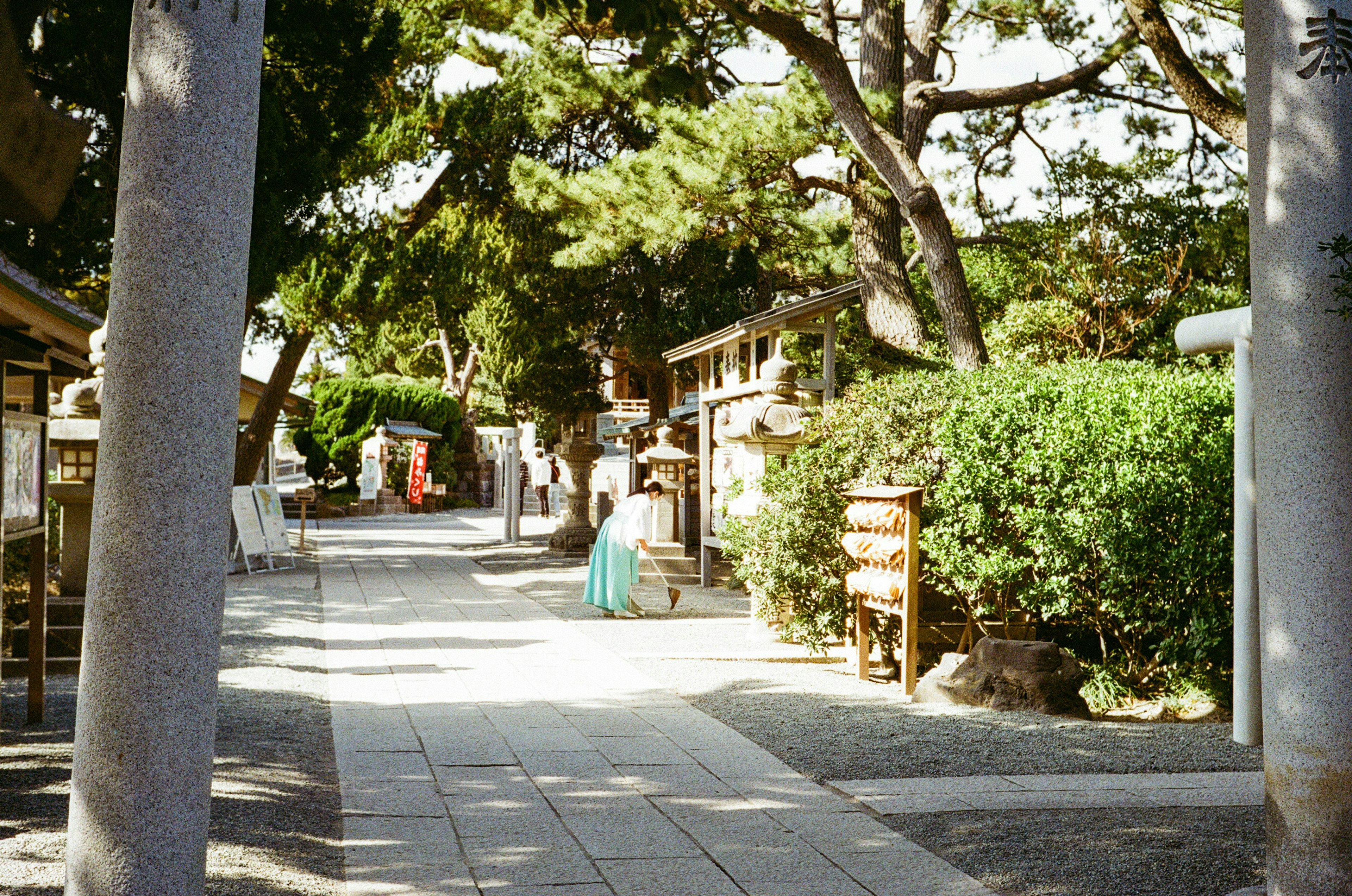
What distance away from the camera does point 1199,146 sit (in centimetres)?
1409

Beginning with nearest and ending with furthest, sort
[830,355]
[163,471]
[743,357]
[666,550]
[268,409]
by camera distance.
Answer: [163,471]
[830,355]
[743,357]
[666,550]
[268,409]

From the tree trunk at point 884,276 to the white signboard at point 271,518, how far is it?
344 inches

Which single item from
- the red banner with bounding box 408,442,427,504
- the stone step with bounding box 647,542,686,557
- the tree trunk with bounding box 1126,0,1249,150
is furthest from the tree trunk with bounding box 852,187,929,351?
the red banner with bounding box 408,442,427,504

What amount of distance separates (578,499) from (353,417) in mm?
17432

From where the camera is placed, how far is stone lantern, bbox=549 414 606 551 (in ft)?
66.1

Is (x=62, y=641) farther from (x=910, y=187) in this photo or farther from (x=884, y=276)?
(x=884, y=276)

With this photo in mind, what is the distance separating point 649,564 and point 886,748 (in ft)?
32.0

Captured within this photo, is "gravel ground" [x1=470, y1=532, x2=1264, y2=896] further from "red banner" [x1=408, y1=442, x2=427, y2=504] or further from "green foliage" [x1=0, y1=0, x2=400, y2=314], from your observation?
"red banner" [x1=408, y1=442, x2=427, y2=504]

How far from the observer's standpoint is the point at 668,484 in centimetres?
1608

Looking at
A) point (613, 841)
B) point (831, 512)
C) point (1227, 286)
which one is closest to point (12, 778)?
point (613, 841)

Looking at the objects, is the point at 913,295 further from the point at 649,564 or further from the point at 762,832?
the point at 762,832

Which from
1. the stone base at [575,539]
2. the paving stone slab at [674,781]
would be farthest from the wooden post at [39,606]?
the stone base at [575,539]

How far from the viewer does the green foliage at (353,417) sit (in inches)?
1422

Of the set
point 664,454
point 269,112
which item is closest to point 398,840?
point 269,112
